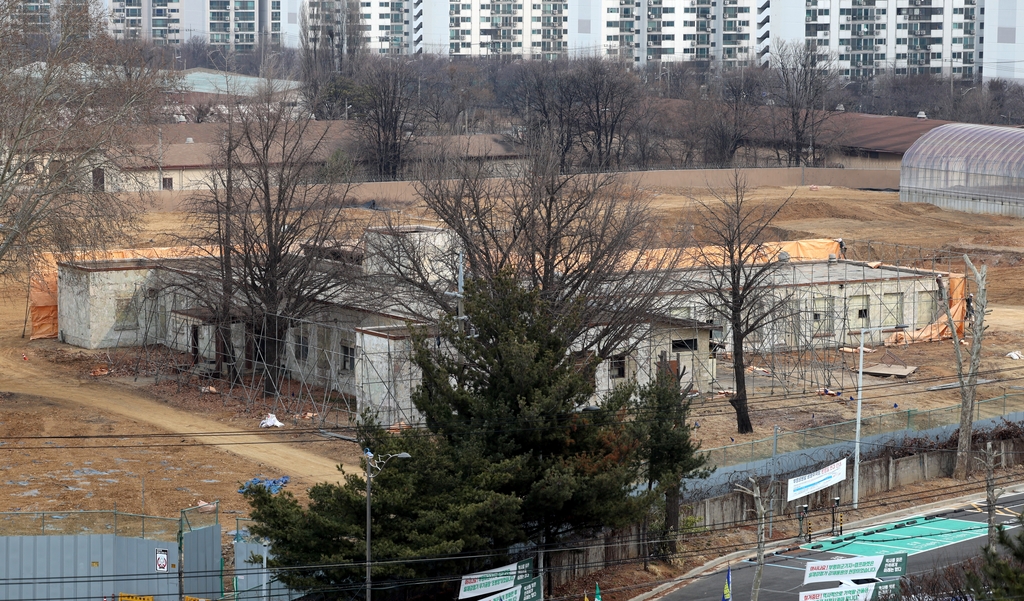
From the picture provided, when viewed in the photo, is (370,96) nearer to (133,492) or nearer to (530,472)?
(133,492)

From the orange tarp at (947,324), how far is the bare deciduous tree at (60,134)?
2741 centimetres

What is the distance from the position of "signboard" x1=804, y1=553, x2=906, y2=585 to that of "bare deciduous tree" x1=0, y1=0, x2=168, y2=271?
23467 millimetres

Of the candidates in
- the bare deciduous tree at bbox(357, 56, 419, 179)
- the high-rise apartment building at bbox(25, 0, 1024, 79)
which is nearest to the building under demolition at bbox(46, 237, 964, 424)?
A: the bare deciduous tree at bbox(357, 56, 419, 179)

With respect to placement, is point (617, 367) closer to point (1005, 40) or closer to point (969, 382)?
point (969, 382)

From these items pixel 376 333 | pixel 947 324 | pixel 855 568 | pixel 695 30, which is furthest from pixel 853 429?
pixel 695 30

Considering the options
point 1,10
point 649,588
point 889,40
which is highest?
point 889,40

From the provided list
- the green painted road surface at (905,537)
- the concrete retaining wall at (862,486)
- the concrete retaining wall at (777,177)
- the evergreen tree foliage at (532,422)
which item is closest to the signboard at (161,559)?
the evergreen tree foliage at (532,422)

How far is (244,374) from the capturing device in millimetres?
42250

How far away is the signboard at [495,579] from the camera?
A: 21.9m

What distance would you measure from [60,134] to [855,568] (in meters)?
26.5

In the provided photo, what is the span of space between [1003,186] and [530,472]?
55347mm

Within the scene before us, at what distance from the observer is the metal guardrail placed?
102 ft

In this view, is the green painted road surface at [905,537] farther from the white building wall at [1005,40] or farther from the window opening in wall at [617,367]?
the white building wall at [1005,40]

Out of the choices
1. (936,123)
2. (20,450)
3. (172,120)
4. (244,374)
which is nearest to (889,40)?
(936,123)
